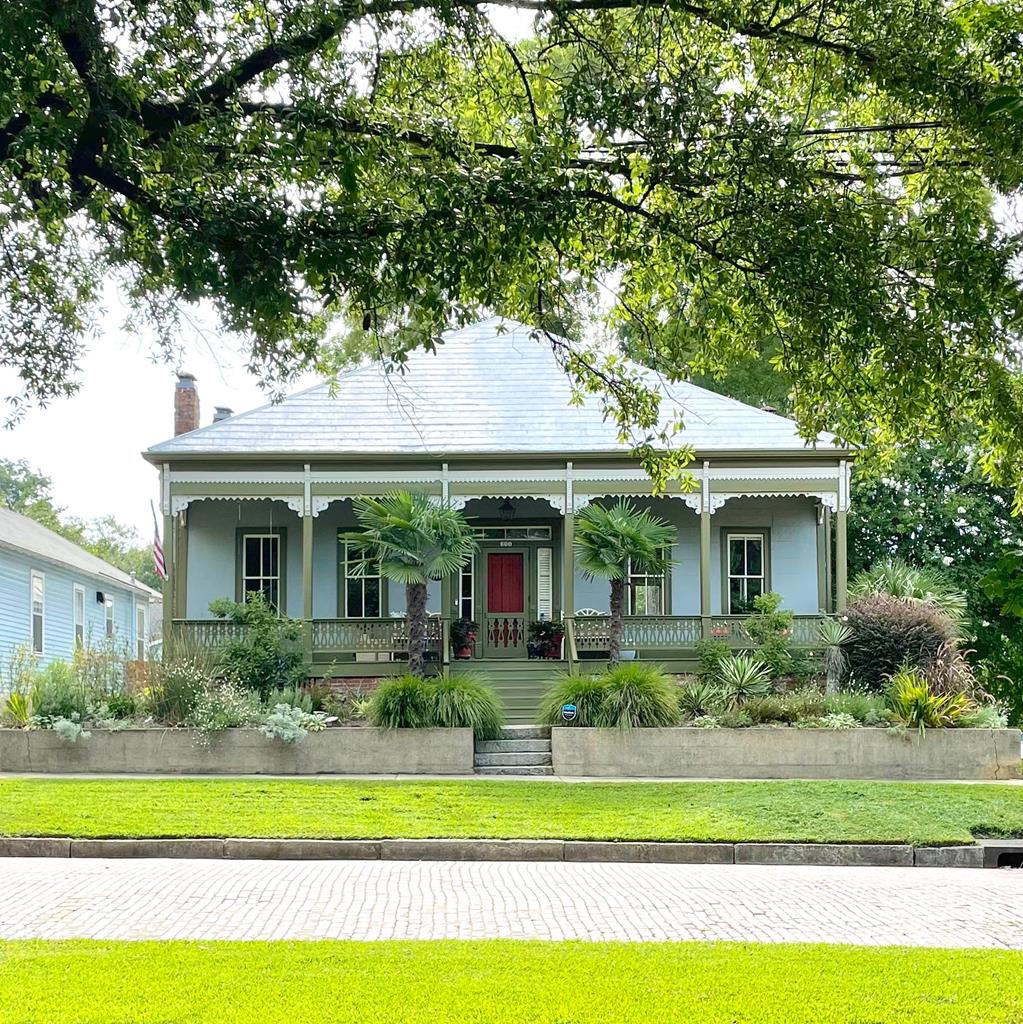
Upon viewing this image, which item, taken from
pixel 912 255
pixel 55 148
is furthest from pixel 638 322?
pixel 55 148

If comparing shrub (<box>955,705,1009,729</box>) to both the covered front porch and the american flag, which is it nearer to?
the covered front porch

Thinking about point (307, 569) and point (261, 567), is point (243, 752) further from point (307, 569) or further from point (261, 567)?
point (261, 567)

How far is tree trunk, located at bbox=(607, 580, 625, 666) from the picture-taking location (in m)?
20.2

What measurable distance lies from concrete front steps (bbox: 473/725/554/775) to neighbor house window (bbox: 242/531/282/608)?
311 inches

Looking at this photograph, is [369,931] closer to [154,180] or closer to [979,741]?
[154,180]

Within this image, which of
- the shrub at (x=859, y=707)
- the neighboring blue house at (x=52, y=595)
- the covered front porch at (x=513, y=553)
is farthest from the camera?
the neighboring blue house at (x=52, y=595)

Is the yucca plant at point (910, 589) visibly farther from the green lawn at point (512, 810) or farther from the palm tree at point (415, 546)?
the palm tree at point (415, 546)

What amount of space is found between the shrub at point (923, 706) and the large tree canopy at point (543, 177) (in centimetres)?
885

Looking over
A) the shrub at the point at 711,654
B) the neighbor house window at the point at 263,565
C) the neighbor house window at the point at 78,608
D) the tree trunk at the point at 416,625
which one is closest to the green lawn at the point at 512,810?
the tree trunk at the point at 416,625

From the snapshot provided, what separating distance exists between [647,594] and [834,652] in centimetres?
514

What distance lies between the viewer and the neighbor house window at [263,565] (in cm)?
2455

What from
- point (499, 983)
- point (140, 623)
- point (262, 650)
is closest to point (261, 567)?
point (262, 650)

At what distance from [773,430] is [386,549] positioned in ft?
27.1

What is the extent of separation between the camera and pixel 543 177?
7.78 meters
